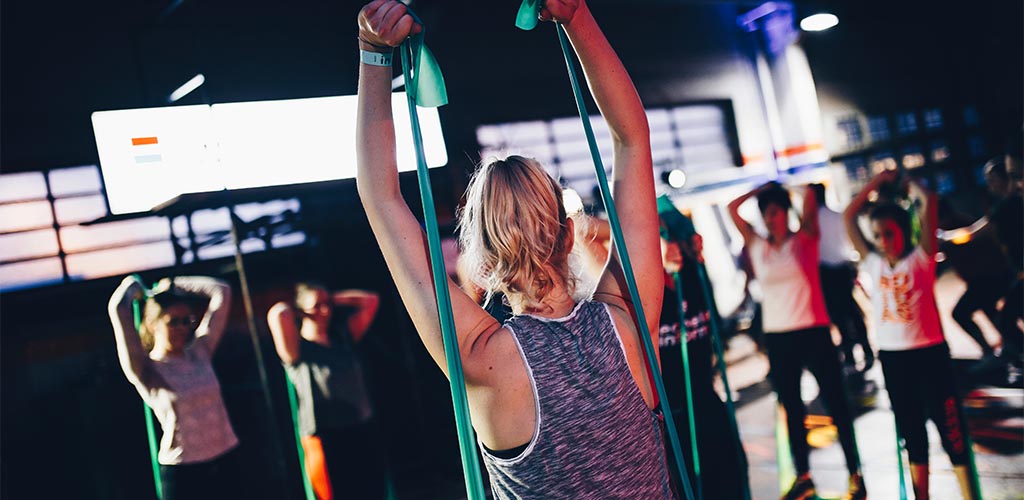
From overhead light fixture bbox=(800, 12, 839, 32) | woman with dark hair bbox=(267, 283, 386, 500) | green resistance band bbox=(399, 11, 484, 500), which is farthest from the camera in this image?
overhead light fixture bbox=(800, 12, 839, 32)

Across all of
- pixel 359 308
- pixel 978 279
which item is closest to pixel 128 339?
pixel 359 308

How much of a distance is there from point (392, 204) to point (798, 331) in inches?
116

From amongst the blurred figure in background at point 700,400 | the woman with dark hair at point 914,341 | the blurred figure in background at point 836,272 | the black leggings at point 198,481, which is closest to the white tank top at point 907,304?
the woman with dark hair at point 914,341

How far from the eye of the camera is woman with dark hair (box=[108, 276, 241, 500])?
3234 mm

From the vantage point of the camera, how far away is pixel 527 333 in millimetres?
1000

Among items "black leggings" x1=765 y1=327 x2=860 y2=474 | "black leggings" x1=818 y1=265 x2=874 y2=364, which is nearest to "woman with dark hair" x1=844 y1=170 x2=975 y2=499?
"black leggings" x1=765 y1=327 x2=860 y2=474

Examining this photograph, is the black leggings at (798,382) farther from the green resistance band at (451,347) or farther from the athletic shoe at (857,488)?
the green resistance band at (451,347)

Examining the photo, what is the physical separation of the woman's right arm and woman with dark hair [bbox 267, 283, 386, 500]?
101 cm

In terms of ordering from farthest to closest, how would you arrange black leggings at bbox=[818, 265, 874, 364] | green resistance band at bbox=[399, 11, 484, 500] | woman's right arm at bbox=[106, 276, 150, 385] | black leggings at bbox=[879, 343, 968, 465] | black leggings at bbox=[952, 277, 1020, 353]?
black leggings at bbox=[818, 265, 874, 364] → black leggings at bbox=[952, 277, 1020, 353] → woman's right arm at bbox=[106, 276, 150, 385] → black leggings at bbox=[879, 343, 968, 465] → green resistance band at bbox=[399, 11, 484, 500]

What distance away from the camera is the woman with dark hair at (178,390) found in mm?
3234

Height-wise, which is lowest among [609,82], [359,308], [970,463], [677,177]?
[970,463]

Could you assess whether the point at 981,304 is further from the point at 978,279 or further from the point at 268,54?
the point at 268,54

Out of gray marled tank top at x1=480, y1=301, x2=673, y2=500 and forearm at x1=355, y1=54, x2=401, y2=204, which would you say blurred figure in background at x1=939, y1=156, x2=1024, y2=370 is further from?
forearm at x1=355, y1=54, x2=401, y2=204

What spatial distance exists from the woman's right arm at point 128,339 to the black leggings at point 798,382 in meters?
3.02
